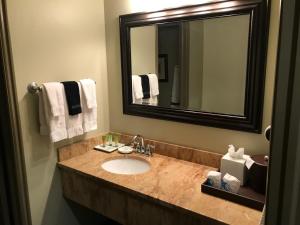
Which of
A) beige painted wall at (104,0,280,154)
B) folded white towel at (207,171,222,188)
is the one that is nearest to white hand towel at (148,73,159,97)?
beige painted wall at (104,0,280,154)

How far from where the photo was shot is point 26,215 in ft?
2.67

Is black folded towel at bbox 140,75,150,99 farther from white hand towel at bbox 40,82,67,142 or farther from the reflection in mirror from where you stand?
white hand towel at bbox 40,82,67,142

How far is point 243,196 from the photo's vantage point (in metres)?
1.26

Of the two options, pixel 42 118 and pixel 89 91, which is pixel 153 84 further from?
pixel 42 118

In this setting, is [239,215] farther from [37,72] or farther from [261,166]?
[37,72]

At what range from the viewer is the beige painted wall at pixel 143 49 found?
72.5 inches

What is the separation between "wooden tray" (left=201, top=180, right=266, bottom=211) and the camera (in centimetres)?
122

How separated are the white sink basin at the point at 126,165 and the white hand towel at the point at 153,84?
1.75 ft

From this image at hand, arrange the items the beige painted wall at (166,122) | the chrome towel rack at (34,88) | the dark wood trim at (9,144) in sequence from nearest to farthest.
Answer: the dark wood trim at (9,144)
the beige painted wall at (166,122)
the chrome towel rack at (34,88)

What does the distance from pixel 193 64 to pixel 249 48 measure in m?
0.37

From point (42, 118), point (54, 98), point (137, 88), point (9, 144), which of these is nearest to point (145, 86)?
point (137, 88)

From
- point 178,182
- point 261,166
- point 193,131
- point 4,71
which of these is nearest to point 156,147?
point 193,131

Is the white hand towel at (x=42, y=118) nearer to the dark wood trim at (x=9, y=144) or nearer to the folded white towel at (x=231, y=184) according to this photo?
the dark wood trim at (x=9, y=144)

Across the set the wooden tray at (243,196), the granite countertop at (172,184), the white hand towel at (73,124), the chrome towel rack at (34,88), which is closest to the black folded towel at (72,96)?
the white hand towel at (73,124)
